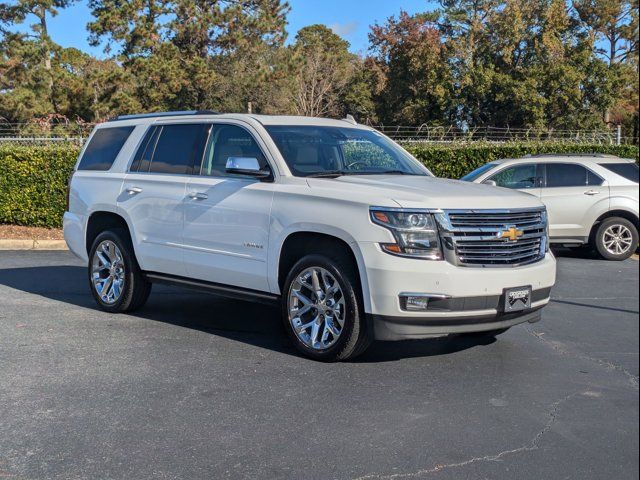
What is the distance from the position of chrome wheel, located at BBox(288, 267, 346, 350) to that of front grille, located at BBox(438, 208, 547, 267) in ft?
3.14

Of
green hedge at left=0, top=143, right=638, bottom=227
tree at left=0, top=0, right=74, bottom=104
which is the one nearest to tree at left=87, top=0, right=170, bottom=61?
tree at left=0, top=0, right=74, bottom=104

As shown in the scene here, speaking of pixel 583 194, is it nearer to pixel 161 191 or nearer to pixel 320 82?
pixel 161 191

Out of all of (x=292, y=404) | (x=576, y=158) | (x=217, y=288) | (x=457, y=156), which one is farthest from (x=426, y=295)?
(x=457, y=156)

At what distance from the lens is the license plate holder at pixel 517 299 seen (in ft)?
18.0

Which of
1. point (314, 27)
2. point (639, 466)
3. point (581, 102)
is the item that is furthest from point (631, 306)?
point (314, 27)

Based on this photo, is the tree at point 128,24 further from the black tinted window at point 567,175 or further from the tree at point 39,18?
the black tinted window at point 567,175

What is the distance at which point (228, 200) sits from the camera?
664 centimetres

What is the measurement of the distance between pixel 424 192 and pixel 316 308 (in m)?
1.25

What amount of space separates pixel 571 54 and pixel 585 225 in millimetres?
24733

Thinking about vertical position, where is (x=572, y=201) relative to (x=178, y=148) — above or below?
below

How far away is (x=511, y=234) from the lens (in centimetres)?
559

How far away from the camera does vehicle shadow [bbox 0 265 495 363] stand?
21.2 ft

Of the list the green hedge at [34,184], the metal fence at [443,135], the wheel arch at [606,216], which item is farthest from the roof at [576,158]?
the green hedge at [34,184]

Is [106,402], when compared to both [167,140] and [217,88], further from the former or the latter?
[217,88]
